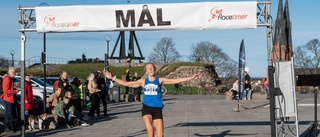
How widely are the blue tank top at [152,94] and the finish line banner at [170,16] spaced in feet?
9.32

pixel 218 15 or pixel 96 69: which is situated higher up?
pixel 96 69

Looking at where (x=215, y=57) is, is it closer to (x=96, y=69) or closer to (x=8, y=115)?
(x=96, y=69)

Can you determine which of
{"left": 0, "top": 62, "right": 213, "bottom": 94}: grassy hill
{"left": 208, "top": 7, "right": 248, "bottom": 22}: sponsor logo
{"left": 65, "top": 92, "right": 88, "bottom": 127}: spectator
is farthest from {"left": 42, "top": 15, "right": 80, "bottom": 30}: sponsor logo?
{"left": 0, "top": 62, "right": 213, "bottom": 94}: grassy hill

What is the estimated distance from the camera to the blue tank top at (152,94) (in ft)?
34.1

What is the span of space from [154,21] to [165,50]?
74420 mm

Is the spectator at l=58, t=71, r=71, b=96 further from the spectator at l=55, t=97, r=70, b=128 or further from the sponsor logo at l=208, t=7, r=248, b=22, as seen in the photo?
the sponsor logo at l=208, t=7, r=248, b=22

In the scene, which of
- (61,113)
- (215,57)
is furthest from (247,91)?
(215,57)

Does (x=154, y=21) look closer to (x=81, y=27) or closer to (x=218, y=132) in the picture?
(x=81, y=27)

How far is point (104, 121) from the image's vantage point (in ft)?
60.5

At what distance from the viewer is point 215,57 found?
79688 mm

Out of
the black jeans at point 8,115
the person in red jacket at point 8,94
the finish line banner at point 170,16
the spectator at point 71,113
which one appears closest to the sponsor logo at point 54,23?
→ the finish line banner at point 170,16

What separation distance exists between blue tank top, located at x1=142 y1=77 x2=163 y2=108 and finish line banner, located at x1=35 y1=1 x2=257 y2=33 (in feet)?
9.32

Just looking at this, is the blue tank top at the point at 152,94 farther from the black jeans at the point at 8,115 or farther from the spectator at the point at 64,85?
the spectator at the point at 64,85

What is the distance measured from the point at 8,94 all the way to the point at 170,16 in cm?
529
